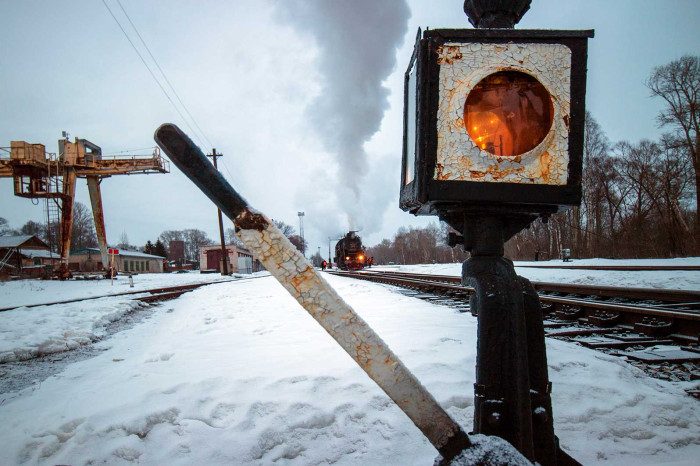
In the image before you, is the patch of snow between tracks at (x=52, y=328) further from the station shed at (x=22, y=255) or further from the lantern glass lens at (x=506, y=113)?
the station shed at (x=22, y=255)

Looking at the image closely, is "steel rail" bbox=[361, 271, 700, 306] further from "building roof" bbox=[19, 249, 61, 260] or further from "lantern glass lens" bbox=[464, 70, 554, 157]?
"building roof" bbox=[19, 249, 61, 260]

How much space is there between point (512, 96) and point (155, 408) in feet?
7.96

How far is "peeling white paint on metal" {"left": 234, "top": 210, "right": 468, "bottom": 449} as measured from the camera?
76 centimetres

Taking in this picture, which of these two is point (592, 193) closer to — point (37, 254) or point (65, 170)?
point (65, 170)

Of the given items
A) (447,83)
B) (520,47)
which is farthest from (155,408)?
(520,47)

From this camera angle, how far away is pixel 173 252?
95.3 metres

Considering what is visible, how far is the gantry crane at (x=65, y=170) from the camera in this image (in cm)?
1789

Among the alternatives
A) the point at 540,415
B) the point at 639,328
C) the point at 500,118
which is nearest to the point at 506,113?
the point at 500,118

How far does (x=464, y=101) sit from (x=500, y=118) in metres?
0.12

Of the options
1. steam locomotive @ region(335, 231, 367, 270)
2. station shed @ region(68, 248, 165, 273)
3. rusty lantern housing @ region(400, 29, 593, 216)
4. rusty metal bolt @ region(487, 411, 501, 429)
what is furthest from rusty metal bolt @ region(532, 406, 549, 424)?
station shed @ region(68, 248, 165, 273)

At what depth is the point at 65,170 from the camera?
19656 mm

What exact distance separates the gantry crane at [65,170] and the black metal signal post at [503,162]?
2269cm

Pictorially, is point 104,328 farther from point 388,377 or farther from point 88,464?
point 388,377

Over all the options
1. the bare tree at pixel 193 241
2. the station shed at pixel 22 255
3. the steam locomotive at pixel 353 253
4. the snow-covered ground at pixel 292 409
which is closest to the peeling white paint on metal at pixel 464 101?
the snow-covered ground at pixel 292 409
